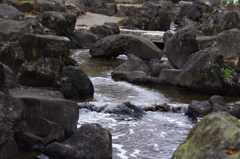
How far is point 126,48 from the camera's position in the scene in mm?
19016

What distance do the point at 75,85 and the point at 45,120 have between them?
4138mm

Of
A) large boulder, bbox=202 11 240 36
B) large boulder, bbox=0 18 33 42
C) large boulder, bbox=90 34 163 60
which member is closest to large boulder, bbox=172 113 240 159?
large boulder, bbox=0 18 33 42

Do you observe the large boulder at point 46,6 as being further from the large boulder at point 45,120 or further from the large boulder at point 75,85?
the large boulder at point 45,120

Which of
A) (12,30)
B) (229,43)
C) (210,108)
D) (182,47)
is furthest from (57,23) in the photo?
(210,108)

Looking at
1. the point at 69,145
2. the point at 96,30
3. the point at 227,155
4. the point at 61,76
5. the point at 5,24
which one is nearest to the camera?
the point at 227,155

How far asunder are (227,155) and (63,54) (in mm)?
7544

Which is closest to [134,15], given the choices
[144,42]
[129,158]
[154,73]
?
[144,42]

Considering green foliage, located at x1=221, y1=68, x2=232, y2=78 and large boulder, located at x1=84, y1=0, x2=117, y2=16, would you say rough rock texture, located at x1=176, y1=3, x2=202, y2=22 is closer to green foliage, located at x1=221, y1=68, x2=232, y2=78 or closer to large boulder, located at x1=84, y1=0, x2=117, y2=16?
large boulder, located at x1=84, y1=0, x2=117, y2=16

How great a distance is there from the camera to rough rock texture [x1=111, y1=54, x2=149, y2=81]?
1405 centimetres

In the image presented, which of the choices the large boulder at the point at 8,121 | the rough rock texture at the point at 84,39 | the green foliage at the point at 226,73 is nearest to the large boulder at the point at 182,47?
the green foliage at the point at 226,73

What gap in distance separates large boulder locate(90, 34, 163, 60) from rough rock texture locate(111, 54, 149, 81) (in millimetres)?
3687

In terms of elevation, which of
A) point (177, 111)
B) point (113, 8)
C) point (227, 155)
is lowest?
point (113, 8)

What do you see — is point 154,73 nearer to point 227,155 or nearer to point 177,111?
point 177,111

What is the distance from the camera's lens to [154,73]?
14.4 m
